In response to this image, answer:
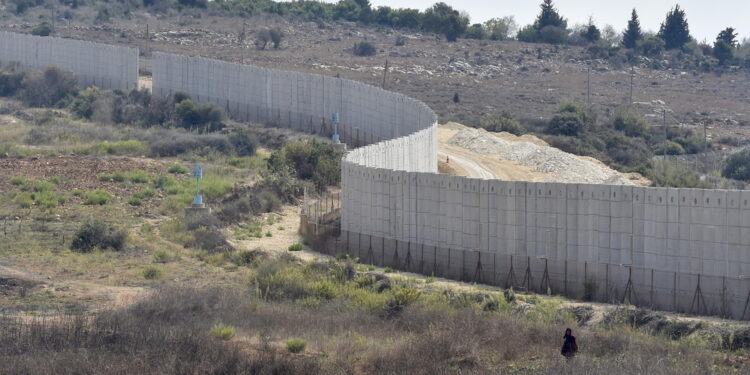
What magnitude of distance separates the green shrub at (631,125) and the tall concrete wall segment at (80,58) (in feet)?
102

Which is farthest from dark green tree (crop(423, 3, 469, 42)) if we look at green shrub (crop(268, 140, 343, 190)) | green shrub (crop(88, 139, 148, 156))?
green shrub (crop(268, 140, 343, 190))

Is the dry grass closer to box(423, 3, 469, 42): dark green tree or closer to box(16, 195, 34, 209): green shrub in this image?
box(16, 195, 34, 209): green shrub

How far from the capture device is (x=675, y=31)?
477 feet

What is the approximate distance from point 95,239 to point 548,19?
110081mm

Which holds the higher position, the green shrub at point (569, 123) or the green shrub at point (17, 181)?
the green shrub at point (569, 123)

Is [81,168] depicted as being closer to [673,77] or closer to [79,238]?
[79,238]

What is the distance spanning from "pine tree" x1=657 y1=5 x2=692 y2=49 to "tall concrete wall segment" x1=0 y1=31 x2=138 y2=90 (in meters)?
73.7

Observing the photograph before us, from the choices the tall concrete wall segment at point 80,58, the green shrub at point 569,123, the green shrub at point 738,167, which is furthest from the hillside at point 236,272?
the green shrub at point 738,167

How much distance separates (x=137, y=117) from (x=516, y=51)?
57.1 m

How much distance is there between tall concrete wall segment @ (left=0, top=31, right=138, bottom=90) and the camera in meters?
86.6

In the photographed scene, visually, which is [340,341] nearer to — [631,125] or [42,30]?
[631,125]

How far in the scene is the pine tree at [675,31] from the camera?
144m

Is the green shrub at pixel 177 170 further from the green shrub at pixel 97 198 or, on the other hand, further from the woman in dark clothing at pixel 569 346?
the woman in dark clothing at pixel 569 346

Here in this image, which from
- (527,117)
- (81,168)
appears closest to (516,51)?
(527,117)
